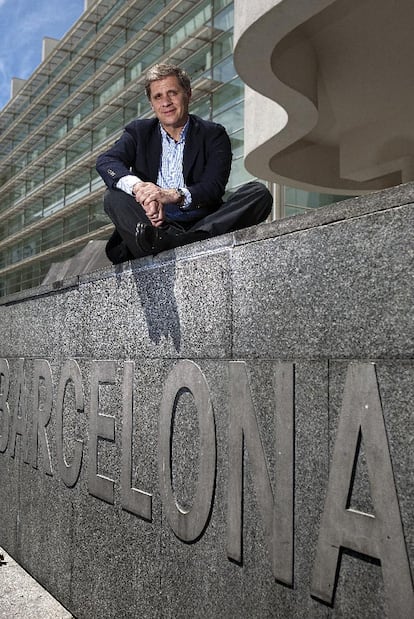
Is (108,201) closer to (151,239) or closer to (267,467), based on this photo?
(151,239)

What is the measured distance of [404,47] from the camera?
12461 millimetres

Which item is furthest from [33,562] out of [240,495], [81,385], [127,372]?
[240,495]

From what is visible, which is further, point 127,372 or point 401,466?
point 127,372

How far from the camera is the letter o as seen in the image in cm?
306

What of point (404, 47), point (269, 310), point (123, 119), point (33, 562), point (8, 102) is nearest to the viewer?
point (269, 310)

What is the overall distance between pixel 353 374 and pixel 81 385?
2439mm

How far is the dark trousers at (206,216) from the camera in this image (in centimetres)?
355

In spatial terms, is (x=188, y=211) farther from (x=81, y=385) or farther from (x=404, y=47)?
(x=404, y=47)

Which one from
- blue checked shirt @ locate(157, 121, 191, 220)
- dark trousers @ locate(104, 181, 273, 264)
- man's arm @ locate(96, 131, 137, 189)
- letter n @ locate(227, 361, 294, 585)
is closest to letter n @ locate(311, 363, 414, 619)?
letter n @ locate(227, 361, 294, 585)

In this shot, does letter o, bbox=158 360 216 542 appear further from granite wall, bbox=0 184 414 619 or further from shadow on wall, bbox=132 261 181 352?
shadow on wall, bbox=132 261 181 352

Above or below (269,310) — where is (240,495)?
below

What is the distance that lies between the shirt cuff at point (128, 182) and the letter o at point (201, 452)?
3.23 feet

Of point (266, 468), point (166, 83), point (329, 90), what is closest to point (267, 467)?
point (266, 468)

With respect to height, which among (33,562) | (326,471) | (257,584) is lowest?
(33,562)
